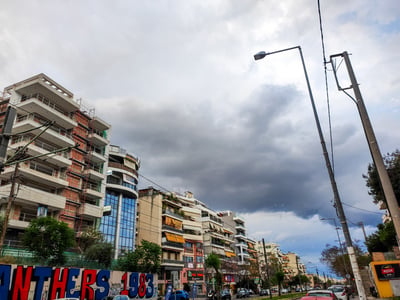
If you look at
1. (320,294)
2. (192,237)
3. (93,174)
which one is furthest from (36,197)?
(192,237)

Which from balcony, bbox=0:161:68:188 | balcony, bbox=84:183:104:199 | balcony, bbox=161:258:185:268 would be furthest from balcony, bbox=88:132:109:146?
balcony, bbox=161:258:185:268

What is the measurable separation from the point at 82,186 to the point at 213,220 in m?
44.6

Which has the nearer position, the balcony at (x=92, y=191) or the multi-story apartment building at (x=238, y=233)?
the balcony at (x=92, y=191)

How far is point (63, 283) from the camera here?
18.4 metres

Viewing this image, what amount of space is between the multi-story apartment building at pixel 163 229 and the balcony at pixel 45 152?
2390 cm

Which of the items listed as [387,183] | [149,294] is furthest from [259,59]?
[149,294]

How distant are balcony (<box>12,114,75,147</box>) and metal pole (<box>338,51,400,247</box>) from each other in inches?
1424

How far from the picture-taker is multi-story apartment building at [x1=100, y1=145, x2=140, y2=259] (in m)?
50.9

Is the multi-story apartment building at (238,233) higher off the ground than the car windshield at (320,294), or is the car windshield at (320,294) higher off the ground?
the multi-story apartment building at (238,233)

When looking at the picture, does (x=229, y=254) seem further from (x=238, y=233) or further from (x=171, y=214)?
(x=171, y=214)

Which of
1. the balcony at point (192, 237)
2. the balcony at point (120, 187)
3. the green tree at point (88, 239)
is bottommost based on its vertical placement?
the green tree at point (88, 239)

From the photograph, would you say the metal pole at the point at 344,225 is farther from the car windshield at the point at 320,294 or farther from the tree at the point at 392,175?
the tree at the point at 392,175

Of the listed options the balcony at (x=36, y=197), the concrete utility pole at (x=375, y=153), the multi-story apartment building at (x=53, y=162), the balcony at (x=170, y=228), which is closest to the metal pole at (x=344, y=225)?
the concrete utility pole at (x=375, y=153)

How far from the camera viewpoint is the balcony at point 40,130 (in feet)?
118
